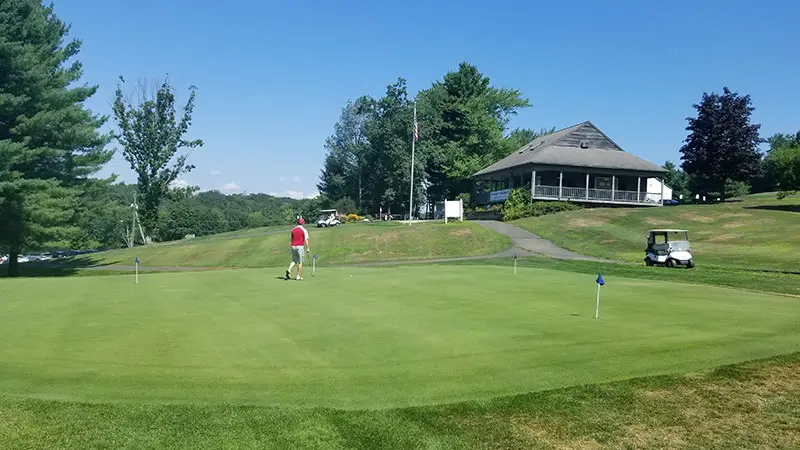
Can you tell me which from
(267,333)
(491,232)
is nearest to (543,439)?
(267,333)

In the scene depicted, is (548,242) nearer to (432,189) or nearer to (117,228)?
(432,189)

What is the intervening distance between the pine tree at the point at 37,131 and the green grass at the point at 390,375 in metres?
29.3

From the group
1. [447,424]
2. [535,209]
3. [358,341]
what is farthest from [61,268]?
[447,424]

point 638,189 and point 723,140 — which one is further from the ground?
point 723,140

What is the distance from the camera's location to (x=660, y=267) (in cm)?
2806

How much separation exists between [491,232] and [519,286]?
3021 centimetres

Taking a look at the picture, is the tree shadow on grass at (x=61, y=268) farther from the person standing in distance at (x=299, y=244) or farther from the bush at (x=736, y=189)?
the bush at (x=736, y=189)

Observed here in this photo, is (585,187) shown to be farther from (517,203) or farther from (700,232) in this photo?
(700,232)

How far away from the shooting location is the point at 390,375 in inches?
270

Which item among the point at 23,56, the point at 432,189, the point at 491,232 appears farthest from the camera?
the point at 432,189

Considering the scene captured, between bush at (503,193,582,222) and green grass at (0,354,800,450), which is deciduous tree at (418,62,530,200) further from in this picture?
green grass at (0,354,800,450)

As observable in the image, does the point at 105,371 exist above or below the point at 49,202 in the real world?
below

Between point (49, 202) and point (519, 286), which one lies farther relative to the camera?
point (49, 202)

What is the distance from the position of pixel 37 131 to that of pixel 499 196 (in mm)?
46666
